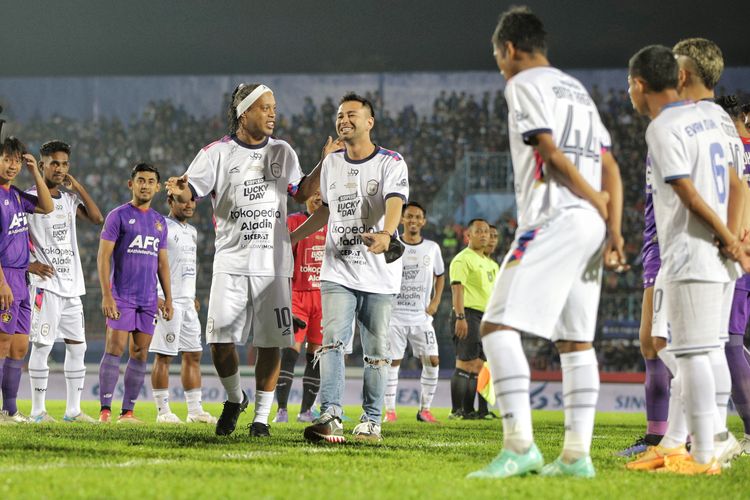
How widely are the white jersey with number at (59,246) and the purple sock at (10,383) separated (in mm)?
1154

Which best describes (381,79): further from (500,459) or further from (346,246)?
(500,459)

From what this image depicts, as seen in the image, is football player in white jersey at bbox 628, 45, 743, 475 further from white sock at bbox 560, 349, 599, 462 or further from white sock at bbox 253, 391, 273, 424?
white sock at bbox 253, 391, 273, 424

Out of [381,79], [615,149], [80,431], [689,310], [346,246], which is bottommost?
[80,431]

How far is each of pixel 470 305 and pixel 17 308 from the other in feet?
19.9

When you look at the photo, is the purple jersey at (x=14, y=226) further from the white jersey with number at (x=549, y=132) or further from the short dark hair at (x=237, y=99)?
the white jersey with number at (x=549, y=132)

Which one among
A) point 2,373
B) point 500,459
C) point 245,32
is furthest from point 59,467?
point 245,32

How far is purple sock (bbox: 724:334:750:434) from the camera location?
584cm

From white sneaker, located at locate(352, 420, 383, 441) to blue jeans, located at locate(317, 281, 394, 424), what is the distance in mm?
48

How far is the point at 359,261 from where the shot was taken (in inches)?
243

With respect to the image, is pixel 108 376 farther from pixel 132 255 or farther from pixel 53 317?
pixel 132 255

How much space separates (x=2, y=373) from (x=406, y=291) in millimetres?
5651

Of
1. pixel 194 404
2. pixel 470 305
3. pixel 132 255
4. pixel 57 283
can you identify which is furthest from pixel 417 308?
pixel 57 283

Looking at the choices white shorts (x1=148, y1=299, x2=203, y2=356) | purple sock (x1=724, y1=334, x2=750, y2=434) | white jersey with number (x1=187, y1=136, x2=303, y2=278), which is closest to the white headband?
white jersey with number (x1=187, y1=136, x2=303, y2=278)

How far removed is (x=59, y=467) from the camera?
416 centimetres
